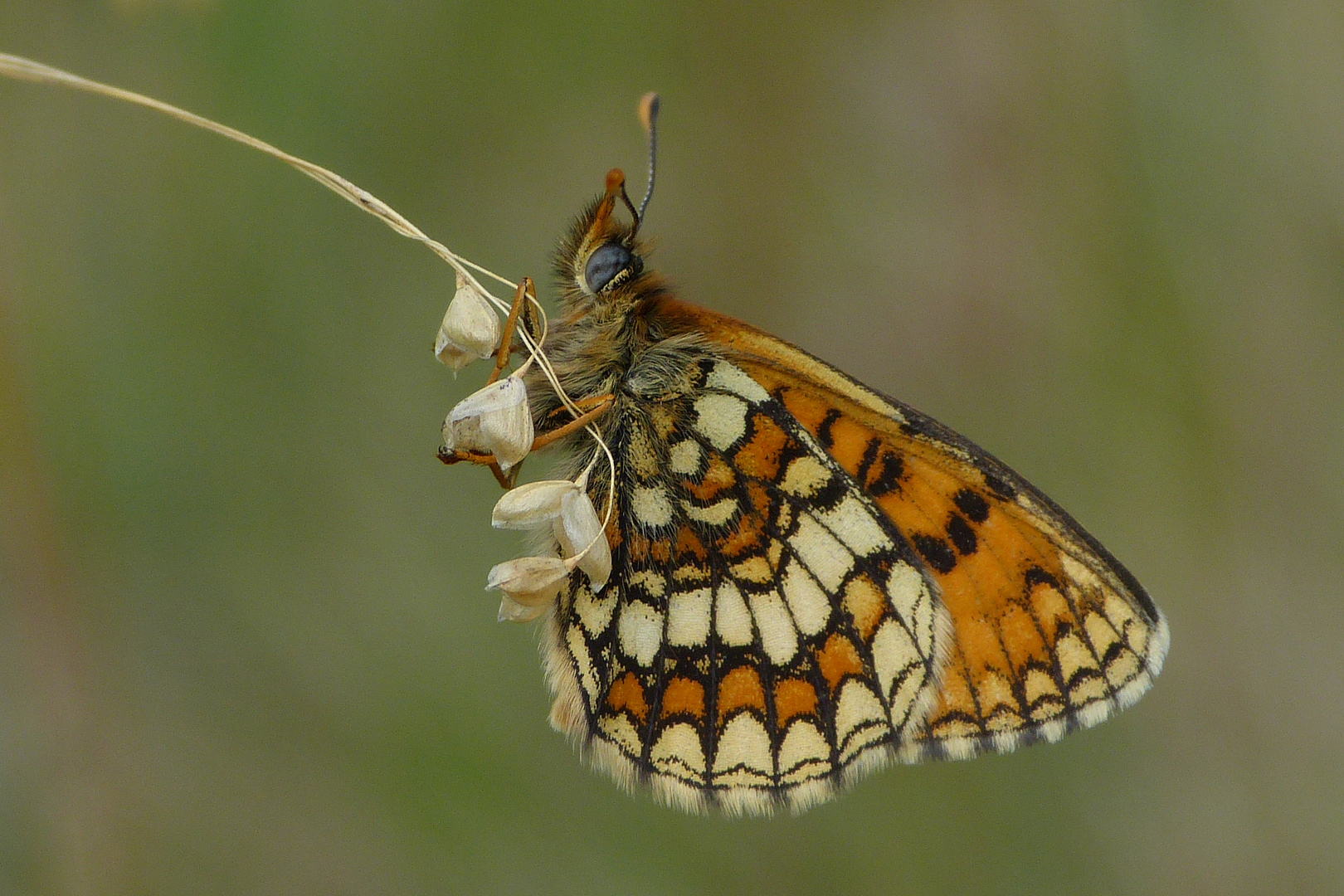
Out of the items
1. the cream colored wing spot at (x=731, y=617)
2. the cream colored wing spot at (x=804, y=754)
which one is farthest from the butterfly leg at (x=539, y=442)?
the cream colored wing spot at (x=804, y=754)

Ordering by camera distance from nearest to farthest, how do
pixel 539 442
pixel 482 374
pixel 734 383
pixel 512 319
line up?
1. pixel 512 319
2. pixel 539 442
3. pixel 734 383
4. pixel 482 374

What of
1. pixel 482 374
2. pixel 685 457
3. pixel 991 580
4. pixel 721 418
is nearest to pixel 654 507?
pixel 685 457

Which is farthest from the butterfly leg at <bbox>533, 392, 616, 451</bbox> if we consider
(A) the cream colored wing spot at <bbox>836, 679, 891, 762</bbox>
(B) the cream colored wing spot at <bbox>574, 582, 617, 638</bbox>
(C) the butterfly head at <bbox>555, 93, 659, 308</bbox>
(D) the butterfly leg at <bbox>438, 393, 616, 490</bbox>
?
(A) the cream colored wing spot at <bbox>836, 679, 891, 762</bbox>

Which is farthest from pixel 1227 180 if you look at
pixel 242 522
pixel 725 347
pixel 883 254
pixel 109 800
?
pixel 109 800

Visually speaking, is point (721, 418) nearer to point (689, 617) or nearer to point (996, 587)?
point (689, 617)

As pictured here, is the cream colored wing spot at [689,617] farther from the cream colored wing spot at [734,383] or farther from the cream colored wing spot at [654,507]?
the cream colored wing spot at [734,383]

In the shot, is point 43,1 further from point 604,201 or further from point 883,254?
point 883,254
